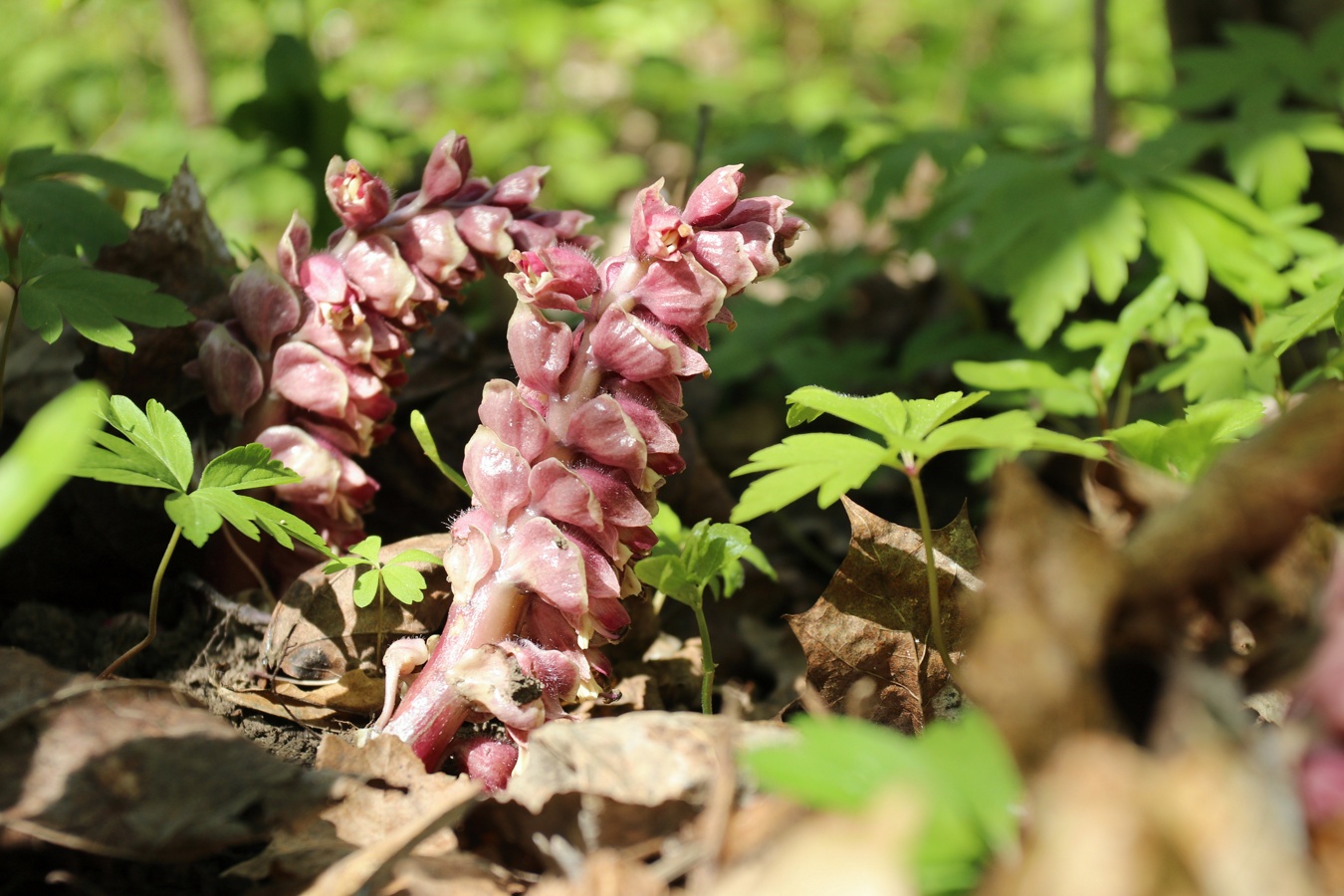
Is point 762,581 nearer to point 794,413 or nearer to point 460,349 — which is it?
point 460,349

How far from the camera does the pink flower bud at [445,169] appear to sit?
5.06 ft

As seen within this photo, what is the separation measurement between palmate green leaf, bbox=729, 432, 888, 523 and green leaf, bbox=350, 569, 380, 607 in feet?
1.75

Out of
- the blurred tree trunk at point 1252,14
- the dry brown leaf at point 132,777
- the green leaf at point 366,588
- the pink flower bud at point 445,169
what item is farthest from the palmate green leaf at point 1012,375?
the blurred tree trunk at point 1252,14

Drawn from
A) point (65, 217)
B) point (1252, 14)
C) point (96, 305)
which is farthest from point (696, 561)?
point (1252, 14)

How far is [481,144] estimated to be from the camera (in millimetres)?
5398

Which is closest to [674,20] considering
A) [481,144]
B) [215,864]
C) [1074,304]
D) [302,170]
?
[481,144]

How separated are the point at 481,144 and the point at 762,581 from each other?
Answer: 382cm

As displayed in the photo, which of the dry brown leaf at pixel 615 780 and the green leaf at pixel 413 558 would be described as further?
the green leaf at pixel 413 558

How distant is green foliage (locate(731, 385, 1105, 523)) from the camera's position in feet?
3.59

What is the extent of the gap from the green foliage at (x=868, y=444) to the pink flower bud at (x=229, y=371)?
2.65ft

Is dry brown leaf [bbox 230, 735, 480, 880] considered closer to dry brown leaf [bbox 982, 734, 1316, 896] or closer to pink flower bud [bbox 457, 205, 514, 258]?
dry brown leaf [bbox 982, 734, 1316, 896]

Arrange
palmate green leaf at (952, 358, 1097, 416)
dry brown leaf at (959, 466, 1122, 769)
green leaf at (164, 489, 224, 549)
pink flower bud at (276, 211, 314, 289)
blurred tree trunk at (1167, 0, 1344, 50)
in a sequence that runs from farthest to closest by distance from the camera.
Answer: blurred tree trunk at (1167, 0, 1344, 50) < palmate green leaf at (952, 358, 1097, 416) < pink flower bud at (276, 211, 314, 289) < green leaf at (164, 489, 224, 549) < dry brown leaf at (959, 466, 1122, 769)

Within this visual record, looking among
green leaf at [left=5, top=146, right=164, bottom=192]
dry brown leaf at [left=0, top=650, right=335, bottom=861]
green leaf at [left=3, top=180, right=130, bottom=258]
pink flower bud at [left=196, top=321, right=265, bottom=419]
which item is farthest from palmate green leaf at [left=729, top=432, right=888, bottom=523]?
green leaf at [left=5, top=146, right=164, bottom=192]

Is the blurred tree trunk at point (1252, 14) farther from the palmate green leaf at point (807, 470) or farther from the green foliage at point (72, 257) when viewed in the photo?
the green foliage at point (72, 257)
